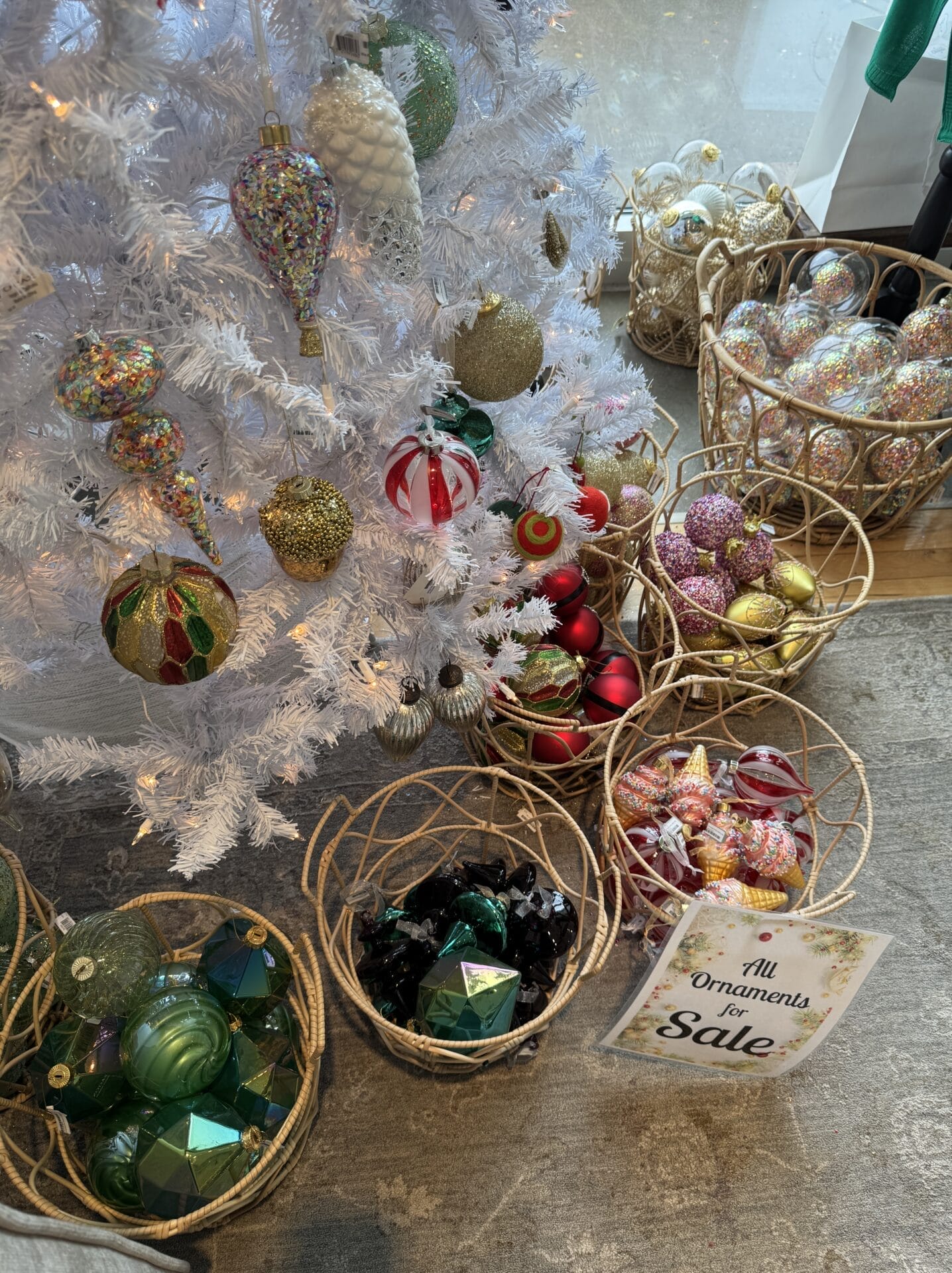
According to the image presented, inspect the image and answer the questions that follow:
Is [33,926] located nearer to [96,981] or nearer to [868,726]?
[96,981]

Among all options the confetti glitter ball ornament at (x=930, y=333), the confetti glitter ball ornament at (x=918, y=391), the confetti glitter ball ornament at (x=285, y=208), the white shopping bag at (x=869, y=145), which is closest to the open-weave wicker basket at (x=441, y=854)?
the confetti glitter ball ornament at (x=285, y=208)

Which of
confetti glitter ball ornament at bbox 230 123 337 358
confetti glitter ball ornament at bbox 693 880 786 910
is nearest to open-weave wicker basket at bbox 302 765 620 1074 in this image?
confetti glitter ball ornament at bbox 693 880 786 910

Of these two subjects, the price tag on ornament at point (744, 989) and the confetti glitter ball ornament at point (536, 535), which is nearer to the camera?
the price tag on ornament at point (744, 989)

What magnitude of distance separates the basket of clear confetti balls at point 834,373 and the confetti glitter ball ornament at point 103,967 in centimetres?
119

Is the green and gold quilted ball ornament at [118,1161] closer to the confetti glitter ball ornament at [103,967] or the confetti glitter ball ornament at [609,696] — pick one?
the confetti glitter ball ornament at [103,967]

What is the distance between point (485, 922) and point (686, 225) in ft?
4.97

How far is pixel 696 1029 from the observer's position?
1.00 m

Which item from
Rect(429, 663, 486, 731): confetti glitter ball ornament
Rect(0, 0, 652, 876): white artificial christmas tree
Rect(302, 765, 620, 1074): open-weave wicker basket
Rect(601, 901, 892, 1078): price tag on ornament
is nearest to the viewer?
Rect(0, 0, 652, 876): white artificial christmas tree

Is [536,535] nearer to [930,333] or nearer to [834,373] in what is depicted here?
[834,373]

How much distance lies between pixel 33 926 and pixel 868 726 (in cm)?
128

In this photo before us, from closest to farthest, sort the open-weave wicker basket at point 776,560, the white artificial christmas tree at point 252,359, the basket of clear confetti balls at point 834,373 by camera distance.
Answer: the white artificial christmas tree at point 252,359 → the open-weave wicker basket at point 776,560 → the basket of clear confetti balls at point 834,373

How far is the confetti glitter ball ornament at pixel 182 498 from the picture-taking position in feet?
2.66

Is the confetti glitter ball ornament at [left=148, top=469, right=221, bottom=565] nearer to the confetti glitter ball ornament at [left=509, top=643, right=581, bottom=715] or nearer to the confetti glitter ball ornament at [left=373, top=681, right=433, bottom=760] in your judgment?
the confetti glitter ball ornament at [left=373, top=681, right=433, bottom=760]

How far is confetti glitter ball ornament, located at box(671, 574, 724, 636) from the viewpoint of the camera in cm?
138
